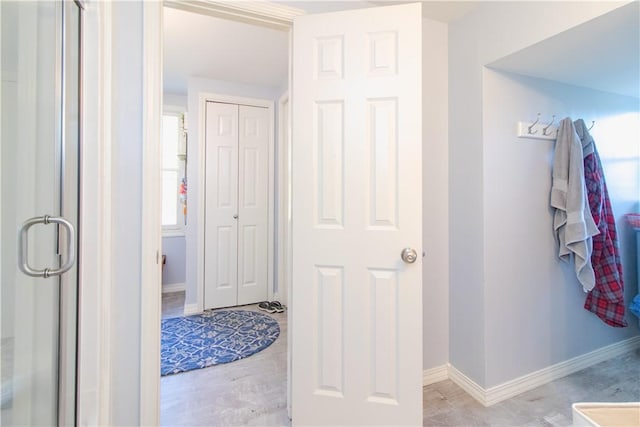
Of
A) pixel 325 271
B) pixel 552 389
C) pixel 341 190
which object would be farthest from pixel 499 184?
pixel 552 389

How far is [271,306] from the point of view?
312cm

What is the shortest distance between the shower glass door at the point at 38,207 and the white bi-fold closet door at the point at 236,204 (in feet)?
6.54

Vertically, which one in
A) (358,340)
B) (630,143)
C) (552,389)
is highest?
(630,143)

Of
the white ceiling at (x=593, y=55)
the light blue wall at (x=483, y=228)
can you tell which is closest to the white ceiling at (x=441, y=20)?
the white ceiling at (x=593, y=55)

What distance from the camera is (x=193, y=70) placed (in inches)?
110

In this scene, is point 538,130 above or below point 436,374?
above

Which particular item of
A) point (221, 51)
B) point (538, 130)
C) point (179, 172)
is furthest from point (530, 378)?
point (179, 172)

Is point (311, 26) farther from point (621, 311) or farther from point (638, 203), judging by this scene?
point (638, 203)

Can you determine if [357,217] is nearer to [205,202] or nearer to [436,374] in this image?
[436,374]

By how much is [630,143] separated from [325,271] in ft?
8.45

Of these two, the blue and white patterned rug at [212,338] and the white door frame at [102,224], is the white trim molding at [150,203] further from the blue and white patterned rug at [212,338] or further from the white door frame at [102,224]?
the blue and white patterned rug at [212,338]

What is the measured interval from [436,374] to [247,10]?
231cm

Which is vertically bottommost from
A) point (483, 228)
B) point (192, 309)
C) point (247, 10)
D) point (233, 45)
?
point (192, 309)

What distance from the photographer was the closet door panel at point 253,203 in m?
3.19
